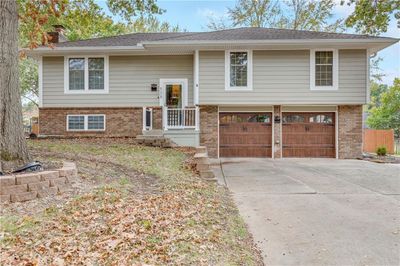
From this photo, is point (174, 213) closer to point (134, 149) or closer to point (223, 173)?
point (223, 173)

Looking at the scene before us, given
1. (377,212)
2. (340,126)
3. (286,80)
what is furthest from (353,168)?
(377,212)

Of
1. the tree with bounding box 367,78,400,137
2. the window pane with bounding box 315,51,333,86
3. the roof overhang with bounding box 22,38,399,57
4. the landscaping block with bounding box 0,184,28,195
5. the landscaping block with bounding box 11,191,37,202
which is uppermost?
the roof overhang with bounding box 22,38,399,57

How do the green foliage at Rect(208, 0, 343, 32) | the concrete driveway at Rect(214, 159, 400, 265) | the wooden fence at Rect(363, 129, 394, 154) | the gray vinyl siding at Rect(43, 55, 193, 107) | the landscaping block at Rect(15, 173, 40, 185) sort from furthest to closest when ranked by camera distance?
the green foliage at Rect(208, 0, 343, 32) → the wooden fence at Rect(363, 129, 394, 154) → the gray vinyl siding at Rect(43, 55, 193, 107) → the landscaping block at Rect(15, 173, 40, 185) → the concrete driveway at Rect(214, 159, 400, 265)

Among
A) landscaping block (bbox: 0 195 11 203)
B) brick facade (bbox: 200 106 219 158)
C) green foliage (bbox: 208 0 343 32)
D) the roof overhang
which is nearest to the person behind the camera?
landscaping block (bbox: 0 195 11 203)

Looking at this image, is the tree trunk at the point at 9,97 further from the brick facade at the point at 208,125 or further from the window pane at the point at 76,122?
the window pane at the point at 76,122

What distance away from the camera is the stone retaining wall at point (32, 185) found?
13.2ft

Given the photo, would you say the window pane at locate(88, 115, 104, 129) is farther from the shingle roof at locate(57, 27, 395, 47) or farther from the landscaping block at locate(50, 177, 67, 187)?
the landscaping block at locate(50, 177, 67, 187)

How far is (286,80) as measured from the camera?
12867mm

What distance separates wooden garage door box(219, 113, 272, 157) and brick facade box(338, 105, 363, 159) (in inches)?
115

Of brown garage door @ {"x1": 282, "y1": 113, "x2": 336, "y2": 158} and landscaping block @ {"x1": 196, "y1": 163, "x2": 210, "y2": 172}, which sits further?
brown garage door @ {"x1": 282, "y1": 113, "x2": 336, "y2": 158}

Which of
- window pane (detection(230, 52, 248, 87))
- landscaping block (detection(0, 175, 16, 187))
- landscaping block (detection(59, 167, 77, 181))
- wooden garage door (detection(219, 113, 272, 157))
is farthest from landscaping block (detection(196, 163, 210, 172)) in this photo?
window pane (detection(230, 52, 248, 87))

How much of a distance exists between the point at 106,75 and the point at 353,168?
34.3 ft

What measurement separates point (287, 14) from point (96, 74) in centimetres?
1575

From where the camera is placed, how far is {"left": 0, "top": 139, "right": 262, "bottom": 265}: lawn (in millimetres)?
2941
